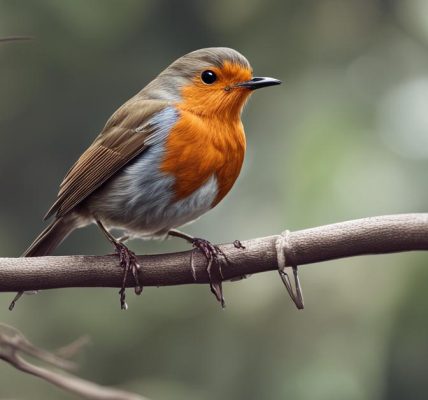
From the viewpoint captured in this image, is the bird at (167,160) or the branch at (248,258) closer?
the branch at (248,258)

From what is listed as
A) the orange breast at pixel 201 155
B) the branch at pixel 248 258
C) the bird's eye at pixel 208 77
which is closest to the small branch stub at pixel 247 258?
the branch at pixel 248 258

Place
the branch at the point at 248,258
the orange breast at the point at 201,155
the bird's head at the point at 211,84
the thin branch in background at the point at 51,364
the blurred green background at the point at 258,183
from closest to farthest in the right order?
the thin branch in background at the point at 51,364, the branch at the point at 248,258, the orange breast at the point at 201,155, the bird's head at the point at 211,84, the blurred green background at the point at 258,183

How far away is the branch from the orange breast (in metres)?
0.51

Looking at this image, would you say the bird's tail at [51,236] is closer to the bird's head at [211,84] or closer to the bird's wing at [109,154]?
the bird's wing at [109,154]

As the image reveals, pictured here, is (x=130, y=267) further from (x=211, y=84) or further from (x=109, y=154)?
(x=211, y=84)

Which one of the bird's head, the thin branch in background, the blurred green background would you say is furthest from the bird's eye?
the thin branch in background

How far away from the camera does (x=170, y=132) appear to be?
2.76m

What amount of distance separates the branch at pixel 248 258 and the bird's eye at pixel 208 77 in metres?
0.99

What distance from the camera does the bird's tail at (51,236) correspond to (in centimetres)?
284

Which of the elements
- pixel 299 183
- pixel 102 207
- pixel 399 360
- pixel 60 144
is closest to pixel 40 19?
pixel 60 144

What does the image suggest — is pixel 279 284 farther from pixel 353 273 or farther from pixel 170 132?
pixel 170 132

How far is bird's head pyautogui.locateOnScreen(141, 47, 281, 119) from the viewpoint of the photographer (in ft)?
9.48

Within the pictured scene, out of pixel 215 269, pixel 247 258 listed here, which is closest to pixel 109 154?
pixel 215 269

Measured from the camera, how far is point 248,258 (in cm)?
183
